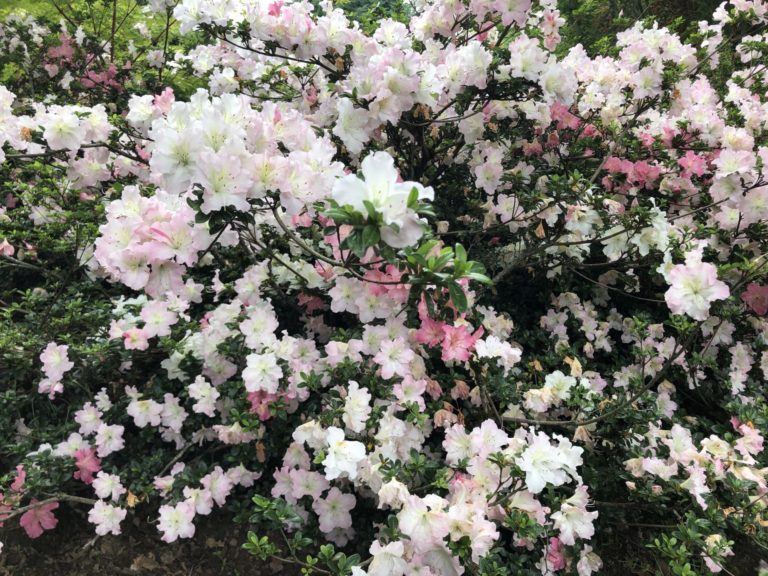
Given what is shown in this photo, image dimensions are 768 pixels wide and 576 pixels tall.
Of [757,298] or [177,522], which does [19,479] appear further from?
[757,298]

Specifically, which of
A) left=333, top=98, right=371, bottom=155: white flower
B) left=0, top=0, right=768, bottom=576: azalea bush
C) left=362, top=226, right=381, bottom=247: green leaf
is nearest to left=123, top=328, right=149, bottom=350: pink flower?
left=0, top=0, right=768, bottom=576: azalea bush

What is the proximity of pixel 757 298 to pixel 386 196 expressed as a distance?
2.18 m

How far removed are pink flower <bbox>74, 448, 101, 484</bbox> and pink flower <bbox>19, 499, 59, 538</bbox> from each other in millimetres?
139

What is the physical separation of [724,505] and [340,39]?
2.43 m

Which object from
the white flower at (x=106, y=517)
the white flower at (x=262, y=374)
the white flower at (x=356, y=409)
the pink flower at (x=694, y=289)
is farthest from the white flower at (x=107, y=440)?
the pink flower at (x=694, y=289)

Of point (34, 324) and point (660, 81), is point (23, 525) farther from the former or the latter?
point (660, 81)

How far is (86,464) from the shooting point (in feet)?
6.65

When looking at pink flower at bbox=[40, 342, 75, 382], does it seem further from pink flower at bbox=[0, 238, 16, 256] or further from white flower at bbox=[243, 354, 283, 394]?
white flower at bbox=[243, 354, 283, 394]

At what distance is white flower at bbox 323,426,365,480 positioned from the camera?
1552 millimetres

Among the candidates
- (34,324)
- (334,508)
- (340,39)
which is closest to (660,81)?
(340,39)

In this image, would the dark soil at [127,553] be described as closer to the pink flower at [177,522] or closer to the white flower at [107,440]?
the pink flower at [177,522]

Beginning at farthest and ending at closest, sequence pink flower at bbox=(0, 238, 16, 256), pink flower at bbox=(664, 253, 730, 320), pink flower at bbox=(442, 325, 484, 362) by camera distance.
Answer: pink flower at bbox=(0, 238, 16, 256) → pink flower at bbox=(442, 325, 484, 362) → pink flower at bbox=(664, 253, 730, 320)

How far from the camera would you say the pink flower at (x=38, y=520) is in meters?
1.99

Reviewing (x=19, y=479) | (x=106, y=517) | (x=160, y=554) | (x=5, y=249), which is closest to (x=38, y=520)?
(x=19, y=479)
